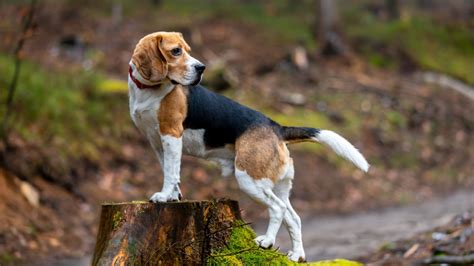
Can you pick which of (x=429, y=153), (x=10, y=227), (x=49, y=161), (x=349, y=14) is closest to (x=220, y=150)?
(x=10, y=227)

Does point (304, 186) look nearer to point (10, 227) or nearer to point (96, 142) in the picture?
point (96, 142)

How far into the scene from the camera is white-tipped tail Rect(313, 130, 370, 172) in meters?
6.29

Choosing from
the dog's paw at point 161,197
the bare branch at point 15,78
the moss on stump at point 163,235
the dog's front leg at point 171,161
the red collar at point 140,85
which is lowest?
the moss on stump at point 163,235

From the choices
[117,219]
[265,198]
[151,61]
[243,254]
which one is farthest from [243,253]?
[151,61]

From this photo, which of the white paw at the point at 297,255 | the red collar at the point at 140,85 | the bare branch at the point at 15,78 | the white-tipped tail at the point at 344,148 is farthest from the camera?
the bare branch at the point at 15,78

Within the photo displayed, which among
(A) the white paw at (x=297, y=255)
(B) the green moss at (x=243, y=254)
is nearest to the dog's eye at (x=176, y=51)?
(B) the green moss at (x=243, y=254)

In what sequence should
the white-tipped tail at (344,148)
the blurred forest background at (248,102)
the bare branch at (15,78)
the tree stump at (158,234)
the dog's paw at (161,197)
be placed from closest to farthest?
the tree stump at (158,234) < the dog's paw at (161,197) < the white-tipped tail at (344,148) < the bare branch at (15,78) < the blurred forest background at (248,102)

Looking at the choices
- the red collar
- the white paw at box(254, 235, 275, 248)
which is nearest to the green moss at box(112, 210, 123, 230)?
the red collar

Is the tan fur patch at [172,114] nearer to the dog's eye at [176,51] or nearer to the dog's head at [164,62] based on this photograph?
the dog's head at [164,62]

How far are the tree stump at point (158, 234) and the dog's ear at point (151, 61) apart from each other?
1117 mm

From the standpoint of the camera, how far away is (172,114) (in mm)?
6129

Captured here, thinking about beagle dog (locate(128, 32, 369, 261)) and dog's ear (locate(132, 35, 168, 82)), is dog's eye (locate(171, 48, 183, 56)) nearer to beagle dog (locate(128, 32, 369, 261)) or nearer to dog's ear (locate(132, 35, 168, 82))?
beagle dog (locate(128, 32, 369, 261))

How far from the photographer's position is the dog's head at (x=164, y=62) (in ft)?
19.4

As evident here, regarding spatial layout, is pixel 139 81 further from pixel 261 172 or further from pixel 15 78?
pixel 15 78
